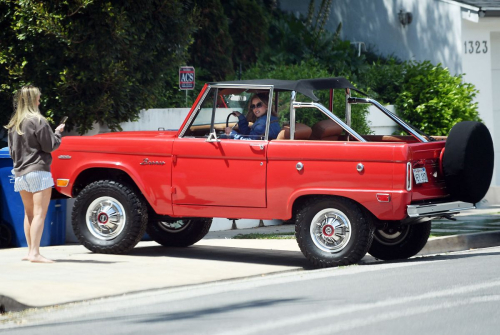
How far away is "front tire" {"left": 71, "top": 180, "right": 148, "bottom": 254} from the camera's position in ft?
35.8

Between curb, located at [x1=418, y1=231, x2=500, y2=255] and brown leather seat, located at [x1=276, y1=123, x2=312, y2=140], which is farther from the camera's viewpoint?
curb, located at [x1=418, y1=231, x2=500, y2=255]

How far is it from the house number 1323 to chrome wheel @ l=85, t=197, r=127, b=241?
1272 cm

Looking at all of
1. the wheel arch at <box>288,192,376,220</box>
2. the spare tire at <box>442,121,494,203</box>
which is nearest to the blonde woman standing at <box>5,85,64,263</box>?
the wheel arch at <box>288,192,376,220</box>

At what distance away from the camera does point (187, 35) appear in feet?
48.1

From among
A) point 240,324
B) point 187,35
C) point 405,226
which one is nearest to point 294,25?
point 187,35

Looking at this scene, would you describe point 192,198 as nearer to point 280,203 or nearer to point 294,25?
point 280,203

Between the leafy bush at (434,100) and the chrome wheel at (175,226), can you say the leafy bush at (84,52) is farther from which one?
the leafy bush at (434,100)

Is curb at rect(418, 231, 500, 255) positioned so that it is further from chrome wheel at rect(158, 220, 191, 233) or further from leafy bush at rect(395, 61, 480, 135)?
leafy bush at rect(395, 61, 480, 135)

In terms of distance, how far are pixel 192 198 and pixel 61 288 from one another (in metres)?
2.26

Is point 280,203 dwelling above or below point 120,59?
below

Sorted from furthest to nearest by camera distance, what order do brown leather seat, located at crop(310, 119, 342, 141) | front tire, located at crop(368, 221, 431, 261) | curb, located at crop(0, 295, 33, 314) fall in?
front tire, located at crop(368, 221, 431, 261)
brown leather seat, located at crop(310, 119, 342, 141)
curb, located at crop(0, 295, 33, 314)

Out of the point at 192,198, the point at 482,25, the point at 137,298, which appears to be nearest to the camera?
the point at 137,298

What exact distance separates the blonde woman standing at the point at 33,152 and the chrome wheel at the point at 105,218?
90 centimetres

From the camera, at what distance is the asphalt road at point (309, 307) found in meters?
7.02
